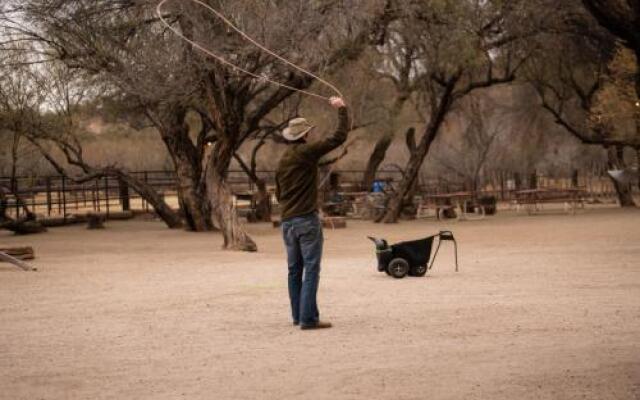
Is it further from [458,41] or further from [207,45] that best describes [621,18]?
[458,41]

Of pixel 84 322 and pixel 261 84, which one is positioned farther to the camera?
pixel 261 84

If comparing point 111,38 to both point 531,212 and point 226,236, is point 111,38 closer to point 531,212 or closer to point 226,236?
point 226,236

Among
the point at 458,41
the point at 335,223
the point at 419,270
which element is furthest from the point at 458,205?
the point at 419,270

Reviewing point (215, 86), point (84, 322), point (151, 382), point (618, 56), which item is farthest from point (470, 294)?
point (618, 56)

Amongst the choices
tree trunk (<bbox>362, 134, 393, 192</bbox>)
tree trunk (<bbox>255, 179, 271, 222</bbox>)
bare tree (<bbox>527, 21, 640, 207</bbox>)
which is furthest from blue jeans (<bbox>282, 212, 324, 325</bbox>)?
tree trunk (<bbox>362, 134, 393, 192</bbox>)

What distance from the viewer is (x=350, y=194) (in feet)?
129

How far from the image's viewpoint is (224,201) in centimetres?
2344

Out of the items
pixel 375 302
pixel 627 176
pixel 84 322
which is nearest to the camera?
pixel 84 322

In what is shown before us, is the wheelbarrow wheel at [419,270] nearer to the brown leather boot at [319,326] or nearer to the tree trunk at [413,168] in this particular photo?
the brown leather boot at [319,326]

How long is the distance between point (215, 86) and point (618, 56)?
12912 millimetres

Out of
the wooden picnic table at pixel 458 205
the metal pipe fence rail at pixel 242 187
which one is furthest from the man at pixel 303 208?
the metal pipe fence rail at pixel 242 187

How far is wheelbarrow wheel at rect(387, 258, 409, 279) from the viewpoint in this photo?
14617mm

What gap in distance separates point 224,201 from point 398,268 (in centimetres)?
942

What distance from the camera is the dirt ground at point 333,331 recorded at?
729cm
